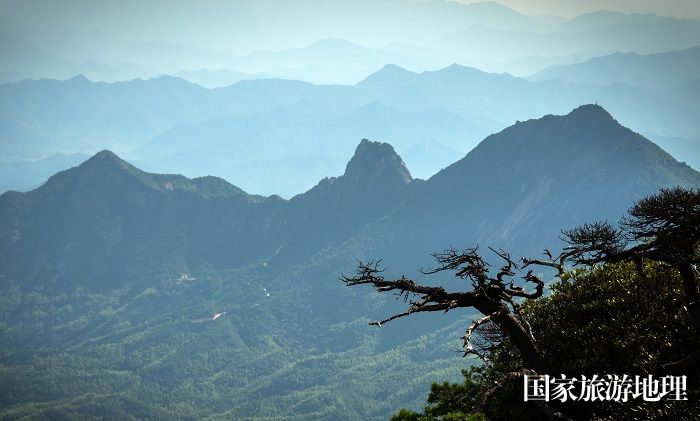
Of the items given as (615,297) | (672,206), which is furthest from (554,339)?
(672,206)

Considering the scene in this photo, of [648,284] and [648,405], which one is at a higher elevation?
[648,284]

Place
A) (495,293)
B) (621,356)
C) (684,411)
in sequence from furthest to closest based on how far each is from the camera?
(621,356) < (495,293) < (684,411)

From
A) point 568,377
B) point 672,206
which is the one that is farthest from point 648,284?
point 568,377

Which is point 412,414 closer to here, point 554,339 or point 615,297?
point 554,339

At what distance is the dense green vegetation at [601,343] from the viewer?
89.4ft

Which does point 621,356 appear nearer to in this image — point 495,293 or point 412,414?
point 495,293

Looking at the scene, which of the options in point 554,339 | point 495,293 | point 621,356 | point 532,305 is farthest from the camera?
point 532,305

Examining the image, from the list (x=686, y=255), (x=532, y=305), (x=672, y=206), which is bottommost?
(x=532, y=305)

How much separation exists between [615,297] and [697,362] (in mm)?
6167

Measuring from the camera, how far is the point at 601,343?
97.5ft

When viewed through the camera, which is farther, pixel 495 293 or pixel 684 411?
pixel 495 293

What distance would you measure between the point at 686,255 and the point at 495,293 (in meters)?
11.1

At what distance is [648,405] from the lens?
25844 mm

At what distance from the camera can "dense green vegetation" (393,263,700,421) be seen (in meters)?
27.2
